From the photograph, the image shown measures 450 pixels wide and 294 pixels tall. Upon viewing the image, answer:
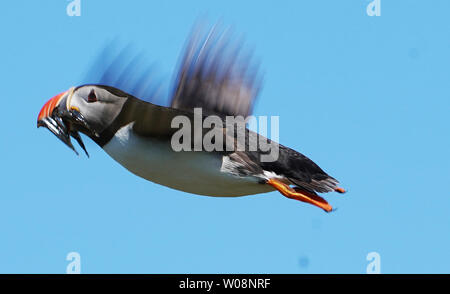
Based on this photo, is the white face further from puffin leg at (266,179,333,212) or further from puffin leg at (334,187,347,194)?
puffin leg at (334,187,347,194)

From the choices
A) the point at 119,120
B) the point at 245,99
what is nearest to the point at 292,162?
the point at 245,99

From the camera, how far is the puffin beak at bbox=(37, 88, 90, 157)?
17.8 ft

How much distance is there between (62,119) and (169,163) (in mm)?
968

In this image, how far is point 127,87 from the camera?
547 cm

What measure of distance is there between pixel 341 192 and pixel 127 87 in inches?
83.2

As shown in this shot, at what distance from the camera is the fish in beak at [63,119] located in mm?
5434

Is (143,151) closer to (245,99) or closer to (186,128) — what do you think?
(186,128)

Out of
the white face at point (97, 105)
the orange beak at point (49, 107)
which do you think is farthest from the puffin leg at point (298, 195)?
the orange beak at point (49, 107)

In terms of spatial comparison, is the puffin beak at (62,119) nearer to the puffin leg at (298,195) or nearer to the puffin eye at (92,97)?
the puffin eye at (92,97)

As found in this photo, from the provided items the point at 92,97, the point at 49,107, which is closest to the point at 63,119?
the point at 49,107

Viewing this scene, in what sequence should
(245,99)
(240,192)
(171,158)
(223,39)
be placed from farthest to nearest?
(245,99)
(223,39)
(240,192)
(171,158)

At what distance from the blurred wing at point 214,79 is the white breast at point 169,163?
3.24 feet

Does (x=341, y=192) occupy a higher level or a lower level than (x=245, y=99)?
lower
